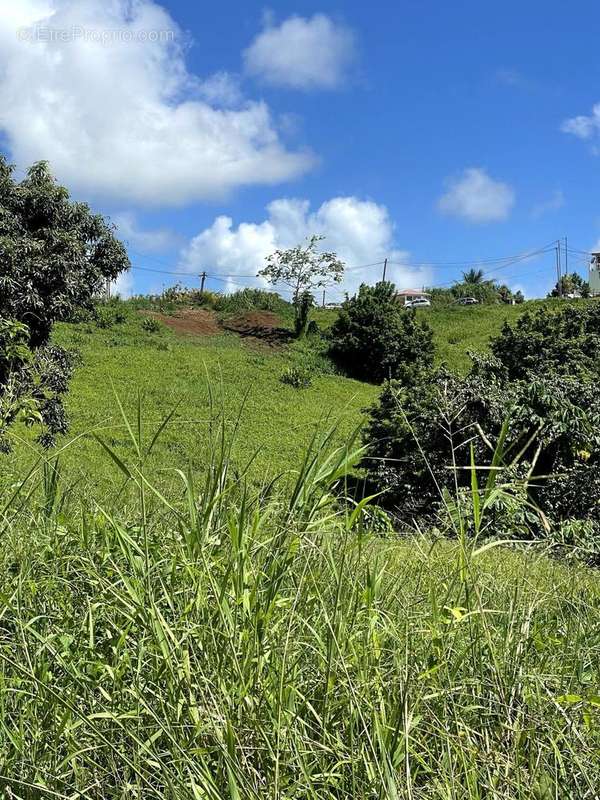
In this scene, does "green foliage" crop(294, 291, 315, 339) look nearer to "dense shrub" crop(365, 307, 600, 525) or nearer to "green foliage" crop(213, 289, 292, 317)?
"green foliage" crop(213, 289, 292, 317)

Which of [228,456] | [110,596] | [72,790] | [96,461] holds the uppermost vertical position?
[228,456]

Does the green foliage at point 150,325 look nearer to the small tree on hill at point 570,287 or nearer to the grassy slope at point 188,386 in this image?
the grassy slope at point 188,386

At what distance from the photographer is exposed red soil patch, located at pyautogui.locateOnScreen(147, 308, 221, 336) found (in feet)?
81.8

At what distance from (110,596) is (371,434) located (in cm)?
908

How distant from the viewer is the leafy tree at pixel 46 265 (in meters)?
7.57

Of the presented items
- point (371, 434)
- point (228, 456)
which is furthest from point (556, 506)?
point (228, 456)

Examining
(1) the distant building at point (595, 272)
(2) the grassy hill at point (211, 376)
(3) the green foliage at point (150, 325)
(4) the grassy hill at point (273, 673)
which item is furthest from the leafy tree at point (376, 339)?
(1) the distant building at point (595, 272)

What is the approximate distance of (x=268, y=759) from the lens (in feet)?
4.05

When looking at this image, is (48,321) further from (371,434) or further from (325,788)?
(325,788)

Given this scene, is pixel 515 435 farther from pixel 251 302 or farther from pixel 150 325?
pixel 251 302

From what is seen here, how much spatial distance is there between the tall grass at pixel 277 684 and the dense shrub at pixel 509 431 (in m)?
4.60

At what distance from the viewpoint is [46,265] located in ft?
25.3

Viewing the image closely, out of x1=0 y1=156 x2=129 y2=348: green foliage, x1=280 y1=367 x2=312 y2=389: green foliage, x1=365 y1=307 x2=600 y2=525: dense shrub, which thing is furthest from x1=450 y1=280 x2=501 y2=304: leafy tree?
x1=0 y1=156 x2=129 y2=348: green foliage

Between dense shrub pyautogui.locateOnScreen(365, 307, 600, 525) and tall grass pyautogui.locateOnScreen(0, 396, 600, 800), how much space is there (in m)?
4.60
